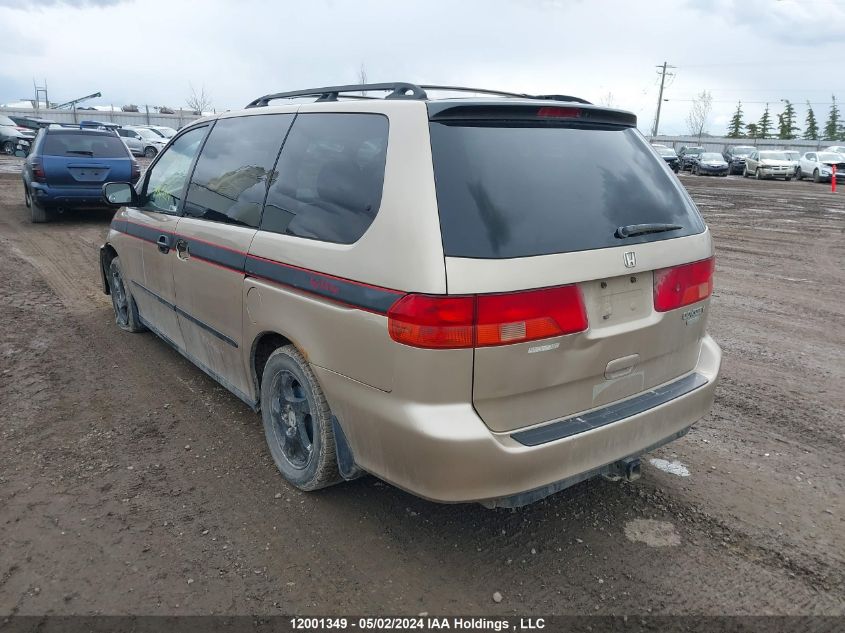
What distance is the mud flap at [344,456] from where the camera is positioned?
9.38 feet

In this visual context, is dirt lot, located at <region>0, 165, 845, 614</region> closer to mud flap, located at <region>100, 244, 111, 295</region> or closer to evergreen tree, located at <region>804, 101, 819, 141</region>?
mud flap, located at <region>100, 244, 111, 295</region>

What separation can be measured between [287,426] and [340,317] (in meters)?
0.99

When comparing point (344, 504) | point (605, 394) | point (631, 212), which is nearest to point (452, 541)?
point (344, 504)

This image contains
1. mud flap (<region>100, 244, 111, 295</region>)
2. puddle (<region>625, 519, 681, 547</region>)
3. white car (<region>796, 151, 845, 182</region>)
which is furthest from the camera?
white car (<region>796, 151, 845, 182</region>)

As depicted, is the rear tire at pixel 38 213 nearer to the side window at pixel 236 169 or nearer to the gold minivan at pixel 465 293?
the side window at pixel 236 169

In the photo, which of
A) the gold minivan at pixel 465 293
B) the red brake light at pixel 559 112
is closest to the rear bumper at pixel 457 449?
the gold minivan at pixel 465 293

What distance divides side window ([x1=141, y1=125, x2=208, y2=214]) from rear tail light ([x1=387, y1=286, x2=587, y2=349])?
2474 mm

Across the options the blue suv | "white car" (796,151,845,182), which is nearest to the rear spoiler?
the blue suv

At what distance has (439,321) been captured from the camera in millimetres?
2334

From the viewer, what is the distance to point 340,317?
105 inches

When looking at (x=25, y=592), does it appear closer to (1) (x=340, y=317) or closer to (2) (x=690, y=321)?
(1) (x=340, y=317)

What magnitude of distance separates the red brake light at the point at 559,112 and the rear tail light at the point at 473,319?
2.72ft

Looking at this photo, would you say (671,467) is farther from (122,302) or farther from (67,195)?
(67,195)

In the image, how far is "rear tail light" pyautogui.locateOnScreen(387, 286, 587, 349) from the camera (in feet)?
7.64
